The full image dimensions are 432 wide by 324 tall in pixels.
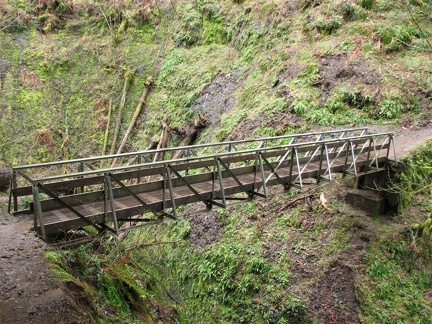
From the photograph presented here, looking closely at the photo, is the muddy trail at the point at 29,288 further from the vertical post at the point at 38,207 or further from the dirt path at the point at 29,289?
the vertical post at the point at 38,207

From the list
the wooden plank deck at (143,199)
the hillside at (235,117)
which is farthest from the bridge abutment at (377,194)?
the wooden plank deck at (143,199)

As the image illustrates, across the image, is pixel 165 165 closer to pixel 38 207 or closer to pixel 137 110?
pixel 38 207

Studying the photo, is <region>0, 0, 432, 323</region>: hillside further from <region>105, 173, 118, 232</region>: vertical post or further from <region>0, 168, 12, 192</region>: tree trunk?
<region>0, 168, 12, 192</region>: tree trunk

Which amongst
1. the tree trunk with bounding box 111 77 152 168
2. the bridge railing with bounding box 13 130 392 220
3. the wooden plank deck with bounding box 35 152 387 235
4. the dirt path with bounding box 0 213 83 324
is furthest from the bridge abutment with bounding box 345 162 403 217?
the tree trunk with bounding box 111 77 152 168

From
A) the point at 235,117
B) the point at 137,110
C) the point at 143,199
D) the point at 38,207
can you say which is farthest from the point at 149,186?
the point at 137,110

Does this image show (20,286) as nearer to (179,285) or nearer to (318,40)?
(179,285)

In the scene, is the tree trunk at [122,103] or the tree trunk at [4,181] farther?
the tree trunk at [122,103]

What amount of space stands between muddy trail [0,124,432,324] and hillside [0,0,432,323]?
0.34 m

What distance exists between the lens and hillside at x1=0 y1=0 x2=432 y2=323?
10375mm

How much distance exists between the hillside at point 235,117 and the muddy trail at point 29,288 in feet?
1.10

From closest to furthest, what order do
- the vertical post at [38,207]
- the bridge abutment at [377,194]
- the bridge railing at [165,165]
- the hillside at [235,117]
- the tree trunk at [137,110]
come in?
the vertical post at [38,207], the bridge railing at [165,165], the hillside at [235,117], the bridge abutment at [377,194], the tree trunk at [137,110]

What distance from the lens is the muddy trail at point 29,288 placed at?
5910 mm

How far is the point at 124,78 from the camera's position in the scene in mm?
24078

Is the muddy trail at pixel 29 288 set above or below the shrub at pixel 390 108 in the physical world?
Result: below
